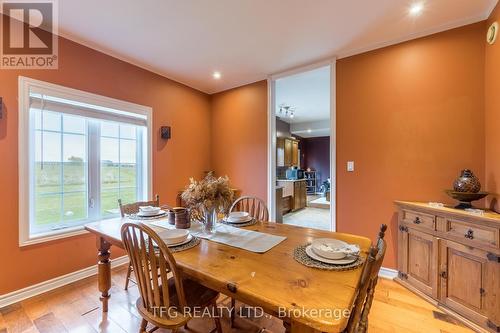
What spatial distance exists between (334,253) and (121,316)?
179 centimetres

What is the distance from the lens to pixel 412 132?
7.41 ft

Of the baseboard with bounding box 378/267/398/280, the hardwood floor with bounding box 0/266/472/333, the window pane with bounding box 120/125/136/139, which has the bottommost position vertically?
the hardwood floor with bounding box 0/266/472/333

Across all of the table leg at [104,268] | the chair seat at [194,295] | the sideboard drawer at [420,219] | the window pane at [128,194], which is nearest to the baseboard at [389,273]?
the sideboard drawer at [420,219]

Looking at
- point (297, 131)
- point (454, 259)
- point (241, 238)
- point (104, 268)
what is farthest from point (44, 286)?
point (297, 131)

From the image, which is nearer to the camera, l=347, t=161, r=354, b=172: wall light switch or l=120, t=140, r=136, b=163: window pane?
l=347, t=161, r=354, b=172: wall light switch

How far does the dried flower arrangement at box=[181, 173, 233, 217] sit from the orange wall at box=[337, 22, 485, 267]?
5.55 feet

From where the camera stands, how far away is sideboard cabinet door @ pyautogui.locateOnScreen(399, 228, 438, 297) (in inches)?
75.3

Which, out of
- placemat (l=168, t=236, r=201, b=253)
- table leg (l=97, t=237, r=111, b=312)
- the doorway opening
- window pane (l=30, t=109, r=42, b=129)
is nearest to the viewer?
placemat (l=168, t=236, r=201, b=253)

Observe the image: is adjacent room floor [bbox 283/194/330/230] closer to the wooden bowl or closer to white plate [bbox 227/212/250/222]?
the wooden bowl

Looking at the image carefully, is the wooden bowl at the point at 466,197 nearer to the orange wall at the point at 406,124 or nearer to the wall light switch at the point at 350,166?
the orange wall at the point at 406,124

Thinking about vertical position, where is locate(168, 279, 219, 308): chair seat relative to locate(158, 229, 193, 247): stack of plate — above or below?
below

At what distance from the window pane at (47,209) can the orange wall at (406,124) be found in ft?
10.3

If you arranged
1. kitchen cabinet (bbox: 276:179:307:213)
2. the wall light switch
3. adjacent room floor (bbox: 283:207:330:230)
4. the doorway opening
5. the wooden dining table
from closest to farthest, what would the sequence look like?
the wooden dining table, the wall light switch, the doorway opening, adjacent room floor (bbox: 283:207:330:230), kitchen cabinet (bbox: 276:179:307:213)

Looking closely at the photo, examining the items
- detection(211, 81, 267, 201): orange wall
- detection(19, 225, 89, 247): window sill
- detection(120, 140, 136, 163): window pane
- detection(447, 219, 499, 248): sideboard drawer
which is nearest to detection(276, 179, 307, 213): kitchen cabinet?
detection(211, 81, 267, 201): orange wall
